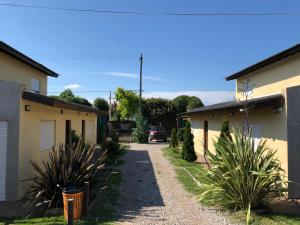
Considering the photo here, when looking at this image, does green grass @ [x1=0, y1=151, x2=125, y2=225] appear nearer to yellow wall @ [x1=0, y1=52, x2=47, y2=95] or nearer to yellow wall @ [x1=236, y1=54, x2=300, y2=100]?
yellow wall @ [x1=0, y1=52, x2=47, y2=95]

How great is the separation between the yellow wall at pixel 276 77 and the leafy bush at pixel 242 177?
3.17 meters

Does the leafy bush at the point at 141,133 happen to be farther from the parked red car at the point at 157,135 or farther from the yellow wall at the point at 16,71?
the yellow wall at the point at 16,71

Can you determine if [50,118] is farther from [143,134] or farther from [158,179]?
[143,134]

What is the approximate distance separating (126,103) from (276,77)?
31.3 m

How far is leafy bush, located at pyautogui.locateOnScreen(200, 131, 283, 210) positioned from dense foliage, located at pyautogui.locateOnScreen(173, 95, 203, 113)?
34067 millimetres

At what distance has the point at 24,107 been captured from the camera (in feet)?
28.5

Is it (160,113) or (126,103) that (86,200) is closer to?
(160,113)

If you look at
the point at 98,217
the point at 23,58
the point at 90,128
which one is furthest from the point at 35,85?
the point at 98,217

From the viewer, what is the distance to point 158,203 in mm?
8391

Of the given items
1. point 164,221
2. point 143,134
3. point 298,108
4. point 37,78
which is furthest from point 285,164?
point 143,134

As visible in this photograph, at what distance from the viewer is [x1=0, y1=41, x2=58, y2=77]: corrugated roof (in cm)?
1116

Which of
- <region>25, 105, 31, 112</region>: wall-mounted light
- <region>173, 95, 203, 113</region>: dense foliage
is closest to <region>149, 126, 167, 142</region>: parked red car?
<region>173, 95, 203, 113</region>: dense foliage

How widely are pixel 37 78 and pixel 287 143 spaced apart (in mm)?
12982

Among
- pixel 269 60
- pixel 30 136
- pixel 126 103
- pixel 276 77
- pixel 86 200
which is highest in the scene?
pixel 126 103
